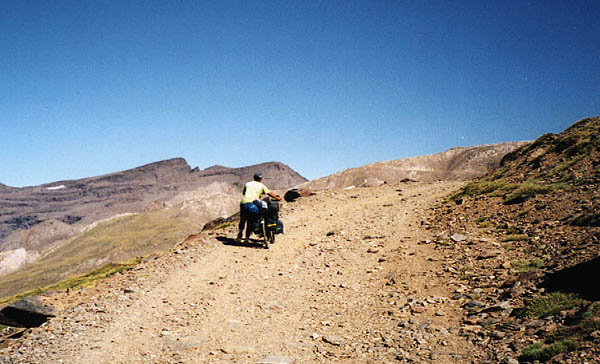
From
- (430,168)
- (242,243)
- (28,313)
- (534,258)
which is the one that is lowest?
(28,313)

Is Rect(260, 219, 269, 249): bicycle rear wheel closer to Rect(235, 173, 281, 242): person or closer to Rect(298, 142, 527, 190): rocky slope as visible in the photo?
Rect(235, 173, 281, 242): person

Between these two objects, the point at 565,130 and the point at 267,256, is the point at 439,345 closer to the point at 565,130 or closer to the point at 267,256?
the point at 267,256

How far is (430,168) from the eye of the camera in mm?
126125

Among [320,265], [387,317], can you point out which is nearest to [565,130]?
[320,265]

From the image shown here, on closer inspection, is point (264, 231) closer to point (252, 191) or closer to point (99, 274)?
point (252, 191)

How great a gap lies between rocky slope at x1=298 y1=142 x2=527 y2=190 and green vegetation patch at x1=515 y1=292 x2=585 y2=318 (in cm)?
9625

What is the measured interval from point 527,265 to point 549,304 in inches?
91.7

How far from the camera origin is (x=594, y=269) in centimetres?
682

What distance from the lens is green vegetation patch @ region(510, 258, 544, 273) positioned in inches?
326

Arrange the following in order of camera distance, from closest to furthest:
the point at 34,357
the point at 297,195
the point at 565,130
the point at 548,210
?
the point at 34,357, the point at 548,210, the point at 297,195, the point at 565,130

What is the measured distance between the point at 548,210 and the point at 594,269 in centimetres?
572

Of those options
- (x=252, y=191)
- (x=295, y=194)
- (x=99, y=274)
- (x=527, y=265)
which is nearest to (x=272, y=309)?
(x=252, y=191)

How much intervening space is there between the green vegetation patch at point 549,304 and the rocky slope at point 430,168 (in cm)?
9625

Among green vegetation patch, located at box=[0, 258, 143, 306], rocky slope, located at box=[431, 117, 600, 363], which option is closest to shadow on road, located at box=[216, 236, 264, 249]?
green vegetation patch, located at box=[0, 258, 143, 306]
